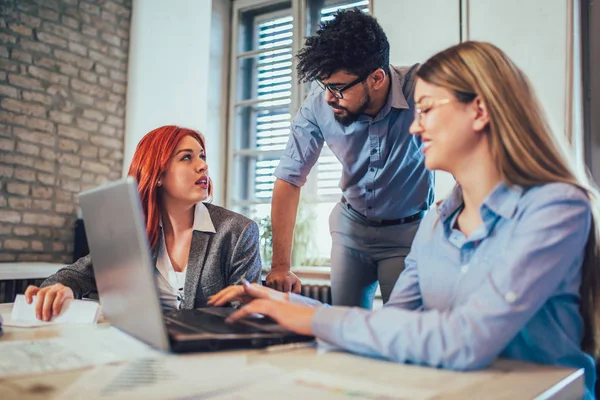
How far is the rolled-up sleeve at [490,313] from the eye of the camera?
83cm

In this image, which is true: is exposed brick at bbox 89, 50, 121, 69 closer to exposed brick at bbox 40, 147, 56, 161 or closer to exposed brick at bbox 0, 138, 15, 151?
exposed brick at bbox 40, 147, 56, 161

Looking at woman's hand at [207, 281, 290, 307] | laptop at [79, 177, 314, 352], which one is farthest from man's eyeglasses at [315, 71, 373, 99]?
laptop at [79, 177, 314, 352]

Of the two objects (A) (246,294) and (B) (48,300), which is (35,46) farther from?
(A) (246,294)

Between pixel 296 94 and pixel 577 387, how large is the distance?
333cm

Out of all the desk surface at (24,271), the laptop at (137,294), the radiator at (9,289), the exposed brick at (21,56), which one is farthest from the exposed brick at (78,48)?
the laptop at (137,294)

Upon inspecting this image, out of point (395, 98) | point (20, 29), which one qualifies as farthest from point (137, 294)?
point (20, 29)

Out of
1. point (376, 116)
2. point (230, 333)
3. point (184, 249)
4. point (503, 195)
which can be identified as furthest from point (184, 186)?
point (503, 195)

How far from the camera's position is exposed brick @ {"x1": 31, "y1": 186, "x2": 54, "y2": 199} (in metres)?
3.93

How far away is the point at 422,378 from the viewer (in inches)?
30.1

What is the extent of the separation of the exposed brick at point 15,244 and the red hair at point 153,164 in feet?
7.66

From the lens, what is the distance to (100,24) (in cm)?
440

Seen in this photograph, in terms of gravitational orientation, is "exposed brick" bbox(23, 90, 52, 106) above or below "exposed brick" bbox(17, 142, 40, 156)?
above

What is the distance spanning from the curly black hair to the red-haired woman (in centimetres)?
49

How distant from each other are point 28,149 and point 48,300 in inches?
118
